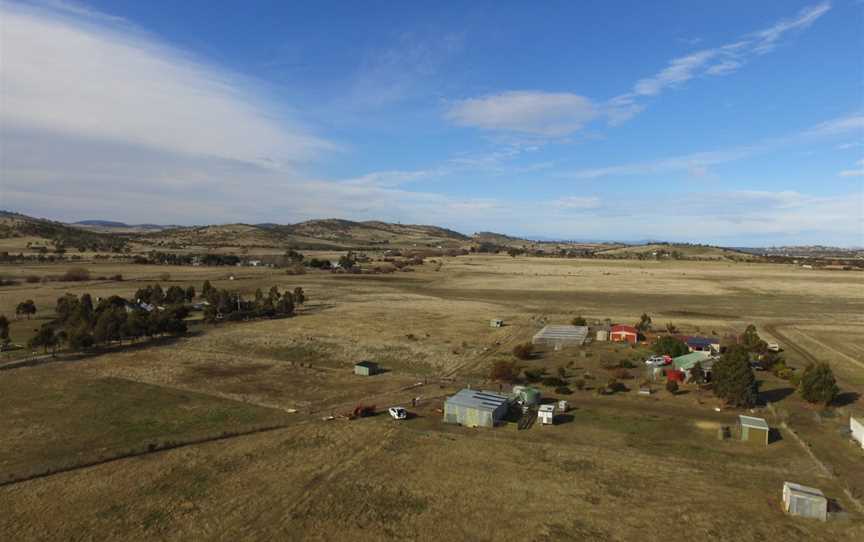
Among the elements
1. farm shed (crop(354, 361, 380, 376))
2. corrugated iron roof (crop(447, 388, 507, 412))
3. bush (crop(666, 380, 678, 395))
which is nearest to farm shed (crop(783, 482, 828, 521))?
corrugated iron roof (crop(447, 388, 507, 412))

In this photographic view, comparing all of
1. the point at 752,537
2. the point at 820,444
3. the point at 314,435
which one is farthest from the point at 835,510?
the point at 314,435

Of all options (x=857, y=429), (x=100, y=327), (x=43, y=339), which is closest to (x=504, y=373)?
(x=857, y=429)

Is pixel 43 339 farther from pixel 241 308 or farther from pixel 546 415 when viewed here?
pixel 546 415

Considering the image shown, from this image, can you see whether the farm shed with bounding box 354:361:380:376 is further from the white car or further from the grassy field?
A: the white car

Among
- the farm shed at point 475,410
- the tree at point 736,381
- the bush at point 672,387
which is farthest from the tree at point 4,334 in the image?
the tree at point 736,381

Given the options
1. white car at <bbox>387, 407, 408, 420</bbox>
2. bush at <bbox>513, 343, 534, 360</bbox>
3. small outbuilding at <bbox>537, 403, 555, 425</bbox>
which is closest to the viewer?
small outbuilding at <bbox>537, 403, 555, 425</bbox>

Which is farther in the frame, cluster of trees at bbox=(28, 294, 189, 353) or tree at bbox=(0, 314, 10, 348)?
tree at bbox=(0, 314, 10, 348)

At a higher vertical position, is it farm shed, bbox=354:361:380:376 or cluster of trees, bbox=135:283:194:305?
cluster of trees, bbox=135:283:194:305
